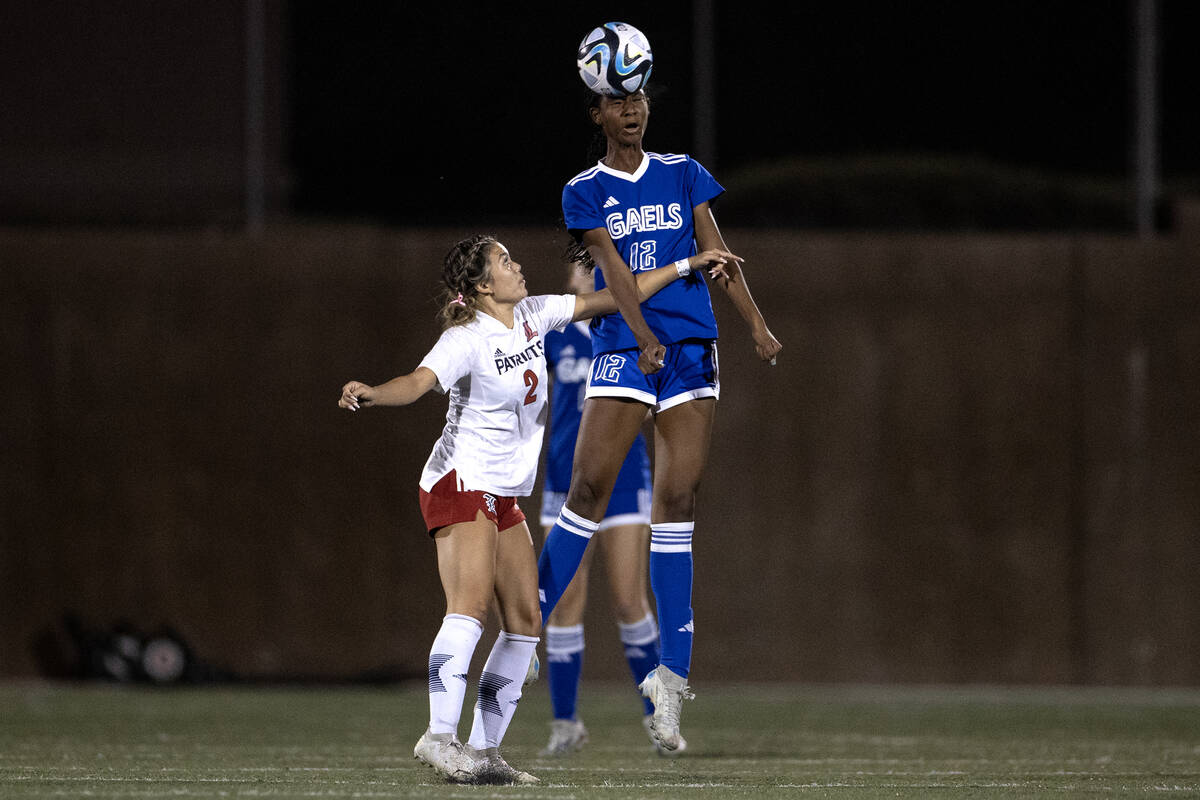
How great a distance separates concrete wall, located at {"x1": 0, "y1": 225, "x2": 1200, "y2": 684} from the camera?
12.2 m

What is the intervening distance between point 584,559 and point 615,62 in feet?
8.15

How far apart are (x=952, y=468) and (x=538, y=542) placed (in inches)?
121

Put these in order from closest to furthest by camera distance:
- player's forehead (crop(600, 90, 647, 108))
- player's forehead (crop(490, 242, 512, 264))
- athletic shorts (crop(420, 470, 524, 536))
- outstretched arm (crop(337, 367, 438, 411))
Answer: outstretched arm (crop(337, 367, 438, 411)) → athletic shorts (crop(420, 470, 524, 536)) → player's forehead (crop(490, 242, 512, 264)) → player's forehead (crop(600, 90, 647, 108))

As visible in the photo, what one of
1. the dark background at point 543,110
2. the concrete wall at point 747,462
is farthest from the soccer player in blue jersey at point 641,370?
the dark background at point 543,110

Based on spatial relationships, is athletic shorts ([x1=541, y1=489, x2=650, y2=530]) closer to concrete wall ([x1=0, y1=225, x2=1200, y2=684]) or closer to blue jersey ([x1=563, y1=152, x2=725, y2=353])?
blue jersey ([x1=563, y1=152, x2=725, y2=353])

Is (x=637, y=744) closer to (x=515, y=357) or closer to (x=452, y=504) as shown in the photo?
(x=452, y=504)

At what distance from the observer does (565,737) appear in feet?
25.5

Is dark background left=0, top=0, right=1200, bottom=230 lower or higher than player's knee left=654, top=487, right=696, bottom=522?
higher

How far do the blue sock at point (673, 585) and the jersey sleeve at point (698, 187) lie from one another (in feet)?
4.24

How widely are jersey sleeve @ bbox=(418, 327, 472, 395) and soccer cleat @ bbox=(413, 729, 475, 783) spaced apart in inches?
47.9

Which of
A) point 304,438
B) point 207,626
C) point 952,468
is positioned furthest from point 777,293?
point 207,626

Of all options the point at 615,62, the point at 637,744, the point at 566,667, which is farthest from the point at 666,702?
the point at 615,62

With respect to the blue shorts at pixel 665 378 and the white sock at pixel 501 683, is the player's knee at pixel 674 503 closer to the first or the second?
the blue shorts at pixel 665 378

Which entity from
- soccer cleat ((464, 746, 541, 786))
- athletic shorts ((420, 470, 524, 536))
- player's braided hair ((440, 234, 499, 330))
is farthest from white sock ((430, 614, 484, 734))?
player's braided hair ((440, 234, 499, 330))
